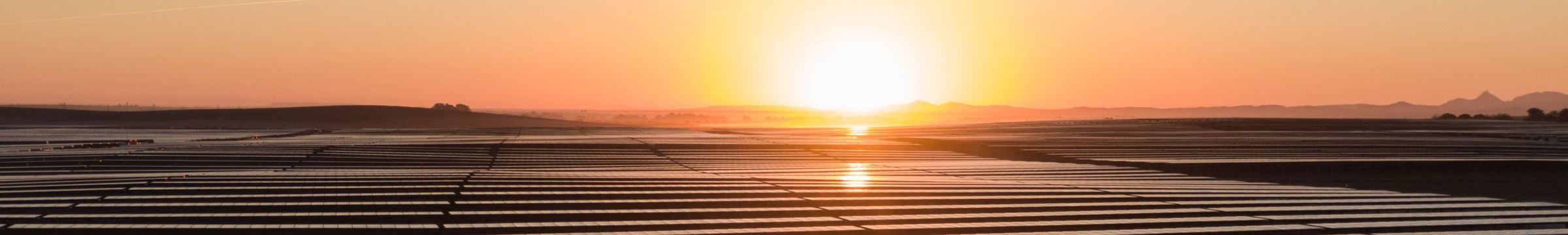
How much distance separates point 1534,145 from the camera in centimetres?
5556

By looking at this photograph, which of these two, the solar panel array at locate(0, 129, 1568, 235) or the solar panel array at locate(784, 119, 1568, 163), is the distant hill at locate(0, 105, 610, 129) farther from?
the solar panel array at locate(0, 129, 1568, 235)

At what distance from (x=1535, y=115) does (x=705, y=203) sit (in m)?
105

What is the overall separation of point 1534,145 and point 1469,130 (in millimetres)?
19291

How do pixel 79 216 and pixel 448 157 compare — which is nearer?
pixel 79 216

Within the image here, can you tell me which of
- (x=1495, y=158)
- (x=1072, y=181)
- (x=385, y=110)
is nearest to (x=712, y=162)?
(x=1072, y=181)

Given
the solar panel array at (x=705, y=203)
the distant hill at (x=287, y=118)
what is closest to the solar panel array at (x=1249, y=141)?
the solar panel array at (x=705, y=203)

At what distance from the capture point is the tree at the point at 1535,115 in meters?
102

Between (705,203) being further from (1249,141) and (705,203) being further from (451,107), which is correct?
(451,107)

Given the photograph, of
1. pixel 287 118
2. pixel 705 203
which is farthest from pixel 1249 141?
pixel 287 118

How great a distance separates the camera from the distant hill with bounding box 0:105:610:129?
109500 millimetres

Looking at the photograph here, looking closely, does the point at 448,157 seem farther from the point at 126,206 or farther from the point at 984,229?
the point at 984,229

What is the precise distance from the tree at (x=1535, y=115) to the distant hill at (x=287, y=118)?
76204mm

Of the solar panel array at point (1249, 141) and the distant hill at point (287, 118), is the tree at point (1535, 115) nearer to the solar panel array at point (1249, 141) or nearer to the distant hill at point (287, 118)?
the solar panel array at point (1249, 141)

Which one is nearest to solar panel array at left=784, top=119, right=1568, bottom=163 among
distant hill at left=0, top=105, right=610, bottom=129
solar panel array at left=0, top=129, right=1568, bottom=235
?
solar panel array at left=0, top=129, right=1568, bottom=235
